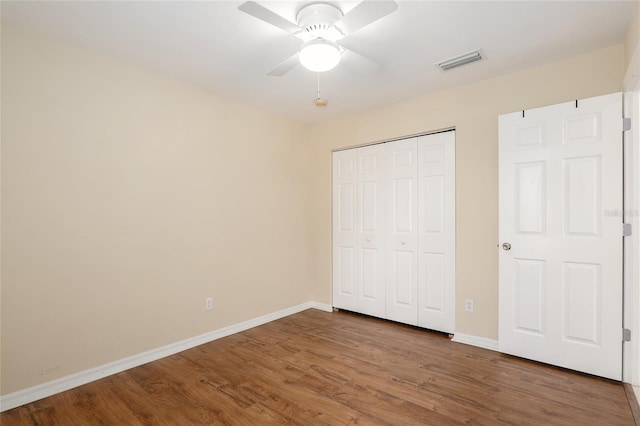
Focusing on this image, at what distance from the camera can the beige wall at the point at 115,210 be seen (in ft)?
7.18

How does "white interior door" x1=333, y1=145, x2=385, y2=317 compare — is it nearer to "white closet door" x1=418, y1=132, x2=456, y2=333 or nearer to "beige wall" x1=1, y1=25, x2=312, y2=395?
"white closet door" x1=418, y1=132, x2=456, y2=333

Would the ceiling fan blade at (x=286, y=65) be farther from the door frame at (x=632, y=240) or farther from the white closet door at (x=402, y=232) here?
the door frame at (x=632, y=240)

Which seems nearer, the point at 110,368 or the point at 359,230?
the point at 110,368

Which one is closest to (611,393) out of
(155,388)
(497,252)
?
(497,252)

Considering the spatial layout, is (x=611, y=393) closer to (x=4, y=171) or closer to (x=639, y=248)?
(x=639, y=248)

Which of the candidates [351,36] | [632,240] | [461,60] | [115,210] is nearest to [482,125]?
[461,60]

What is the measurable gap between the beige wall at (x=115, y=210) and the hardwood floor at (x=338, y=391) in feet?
1.36

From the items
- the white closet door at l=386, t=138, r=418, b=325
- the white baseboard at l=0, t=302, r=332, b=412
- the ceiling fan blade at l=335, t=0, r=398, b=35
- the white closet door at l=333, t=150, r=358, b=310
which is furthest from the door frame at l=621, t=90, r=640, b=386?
the white baseboard at l=0, t=302, r=332, b=412

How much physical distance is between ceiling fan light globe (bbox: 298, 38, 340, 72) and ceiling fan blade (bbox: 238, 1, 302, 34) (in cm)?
15

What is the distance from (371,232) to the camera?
396 centimetres

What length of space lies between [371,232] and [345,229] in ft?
1.28

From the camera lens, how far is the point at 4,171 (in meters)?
2.12

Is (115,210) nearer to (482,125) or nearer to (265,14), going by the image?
(265,14)

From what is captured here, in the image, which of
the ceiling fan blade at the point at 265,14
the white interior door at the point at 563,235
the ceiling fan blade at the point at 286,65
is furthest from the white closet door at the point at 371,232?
the ceiling fan blade at the point at 265,14
